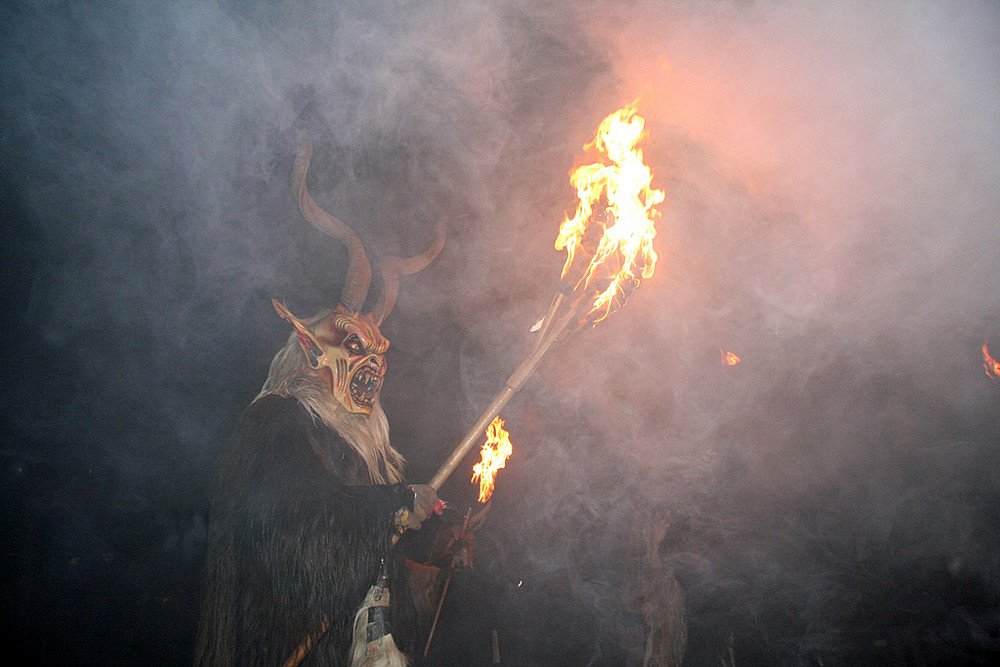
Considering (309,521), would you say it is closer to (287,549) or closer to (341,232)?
(287,549)

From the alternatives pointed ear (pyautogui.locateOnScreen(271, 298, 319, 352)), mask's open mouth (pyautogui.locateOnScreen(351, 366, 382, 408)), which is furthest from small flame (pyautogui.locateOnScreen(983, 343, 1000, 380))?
pointed ear (pyautogui.locateOnScreen(271, 298, 319, 352))

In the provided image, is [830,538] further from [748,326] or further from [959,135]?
[959,135]

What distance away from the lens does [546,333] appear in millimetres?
2635

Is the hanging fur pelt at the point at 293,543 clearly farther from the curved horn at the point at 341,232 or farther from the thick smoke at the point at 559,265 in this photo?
the curved horn at the point at 341,232

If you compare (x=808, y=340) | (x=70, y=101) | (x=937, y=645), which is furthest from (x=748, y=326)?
(x=70, y=101)

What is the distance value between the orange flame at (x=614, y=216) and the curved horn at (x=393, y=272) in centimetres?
72

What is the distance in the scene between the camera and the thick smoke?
6.25 feet

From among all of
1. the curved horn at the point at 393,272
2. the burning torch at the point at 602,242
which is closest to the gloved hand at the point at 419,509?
the burning torch at the point at 602,242

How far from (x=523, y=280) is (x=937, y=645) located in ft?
8.96

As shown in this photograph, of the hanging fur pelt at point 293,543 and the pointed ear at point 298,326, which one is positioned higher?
the pointed ear at point 298,326

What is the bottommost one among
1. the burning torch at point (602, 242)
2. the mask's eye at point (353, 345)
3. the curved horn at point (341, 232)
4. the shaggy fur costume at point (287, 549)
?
the shaggy fur costume at point (287, 549)

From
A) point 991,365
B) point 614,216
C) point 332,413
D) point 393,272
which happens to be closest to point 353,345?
point 332,413

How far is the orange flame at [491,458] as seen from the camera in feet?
8.98

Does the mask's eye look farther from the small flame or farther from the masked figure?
the small flame
